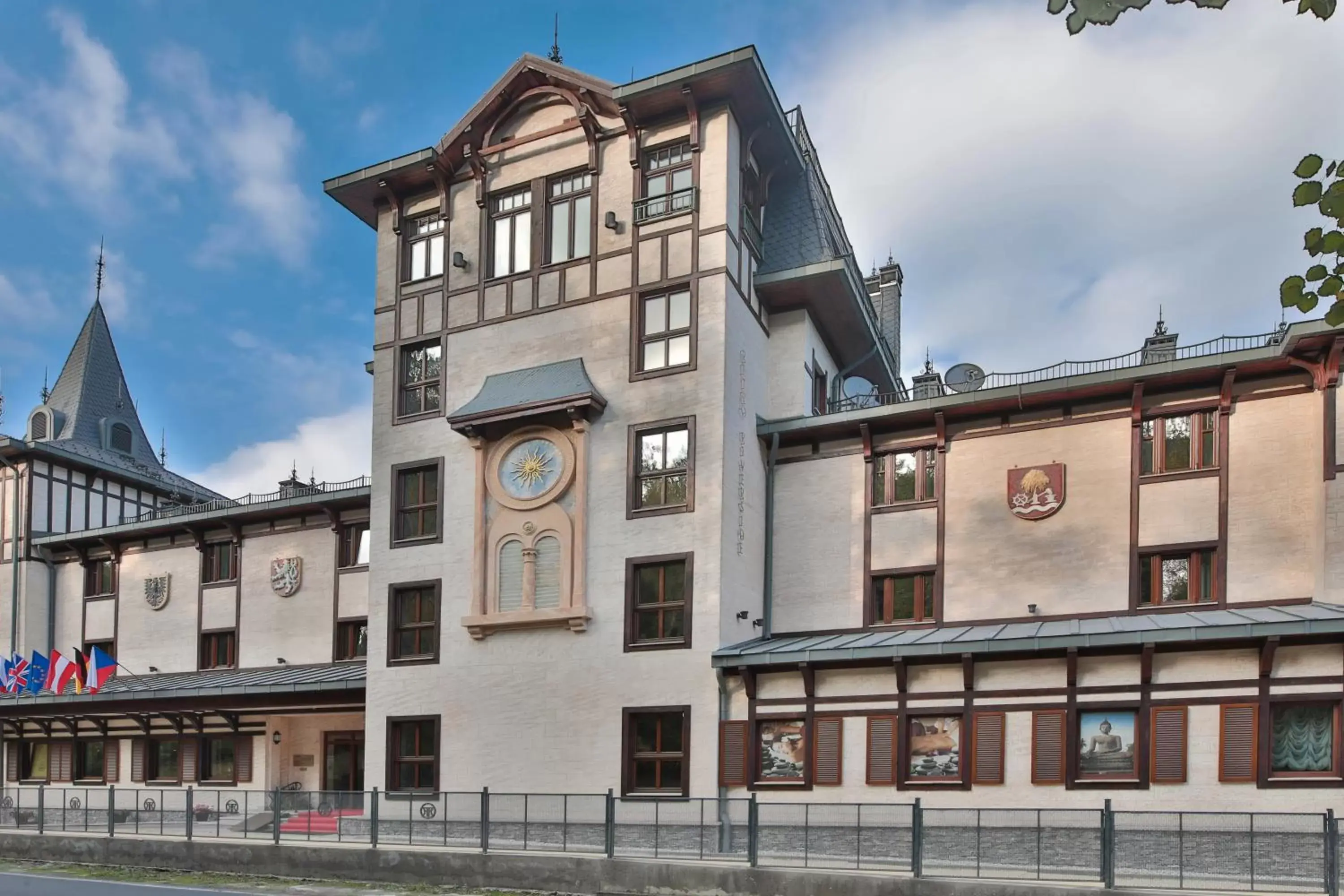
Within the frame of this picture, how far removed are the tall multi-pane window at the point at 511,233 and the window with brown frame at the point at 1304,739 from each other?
56.8ft

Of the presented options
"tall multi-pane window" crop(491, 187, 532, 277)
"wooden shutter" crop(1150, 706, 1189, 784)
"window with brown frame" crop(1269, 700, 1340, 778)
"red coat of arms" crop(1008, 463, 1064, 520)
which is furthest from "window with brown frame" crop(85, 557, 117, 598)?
"window with brown frame" crop(1269, 700, 1340, 778)

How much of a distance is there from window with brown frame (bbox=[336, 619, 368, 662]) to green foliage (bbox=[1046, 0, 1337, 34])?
92.7 ft

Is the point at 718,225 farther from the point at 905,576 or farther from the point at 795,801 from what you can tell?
the point at 795,801

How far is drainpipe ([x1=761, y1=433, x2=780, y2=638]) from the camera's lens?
78.9ft

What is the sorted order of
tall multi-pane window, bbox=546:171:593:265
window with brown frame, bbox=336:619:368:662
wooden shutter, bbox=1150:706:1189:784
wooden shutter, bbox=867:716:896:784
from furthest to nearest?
window with brown frame, bbox=336:619:368:662, tall multi-pane window, bbox=546:171:593:265, wooden shutter, bbox=867:716:896:784, wooden shutter, bbox=1150:706:1189:784

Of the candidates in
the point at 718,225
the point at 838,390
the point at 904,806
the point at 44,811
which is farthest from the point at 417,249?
the point at 904,806

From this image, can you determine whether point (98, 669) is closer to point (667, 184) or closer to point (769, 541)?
point (769, 541)

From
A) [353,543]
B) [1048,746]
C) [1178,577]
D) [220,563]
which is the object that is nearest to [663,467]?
[1048,746]

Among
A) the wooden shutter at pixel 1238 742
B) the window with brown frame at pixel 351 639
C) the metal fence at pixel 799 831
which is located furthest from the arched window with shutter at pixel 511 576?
the wooden shutter at pixel 1238 742

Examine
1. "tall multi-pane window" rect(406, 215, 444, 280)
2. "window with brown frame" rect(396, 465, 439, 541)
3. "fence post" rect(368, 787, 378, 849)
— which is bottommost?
"fence post" rect(368, 787, 378, 849)

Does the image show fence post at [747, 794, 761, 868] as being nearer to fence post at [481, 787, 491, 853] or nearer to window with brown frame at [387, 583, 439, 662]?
fence post at [481, 787, 491, 853]

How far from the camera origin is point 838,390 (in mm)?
28391

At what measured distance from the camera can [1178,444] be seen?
21.0 meters

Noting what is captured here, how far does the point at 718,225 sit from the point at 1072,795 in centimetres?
1288
